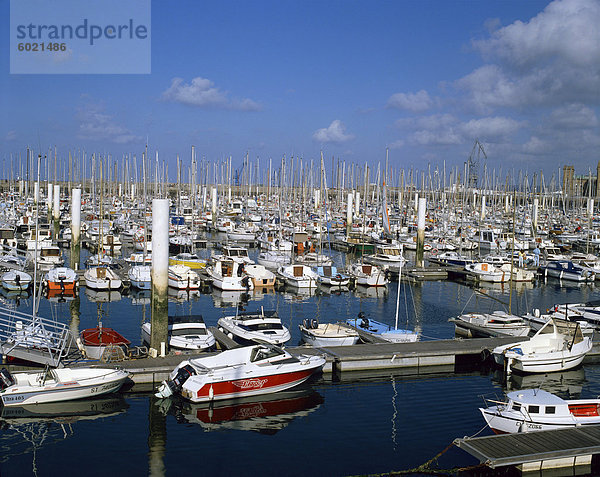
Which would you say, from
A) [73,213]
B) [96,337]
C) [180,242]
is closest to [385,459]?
[96,337]

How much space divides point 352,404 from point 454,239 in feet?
159

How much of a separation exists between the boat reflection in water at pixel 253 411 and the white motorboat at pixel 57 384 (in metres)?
2.32

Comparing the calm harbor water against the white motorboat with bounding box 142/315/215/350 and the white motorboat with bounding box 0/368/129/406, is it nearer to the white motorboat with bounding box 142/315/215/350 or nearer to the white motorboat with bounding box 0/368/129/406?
the white motorboat with bounding box 0/368/129/406

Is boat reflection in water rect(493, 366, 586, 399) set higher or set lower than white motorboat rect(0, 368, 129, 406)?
lower

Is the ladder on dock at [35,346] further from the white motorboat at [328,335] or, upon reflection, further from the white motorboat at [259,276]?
the white motorboat at [259,276]

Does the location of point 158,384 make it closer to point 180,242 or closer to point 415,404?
point 415,404

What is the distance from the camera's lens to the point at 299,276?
44.5 meters

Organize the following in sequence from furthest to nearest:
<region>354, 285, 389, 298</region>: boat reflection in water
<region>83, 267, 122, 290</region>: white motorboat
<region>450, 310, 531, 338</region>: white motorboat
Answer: <region>354, 285, 389, 298</region>: boat reflection in water
<region>83, 267, 122, 290</region>: white motorboat
<region>450, 310, 531, 338</region>: white motorboat

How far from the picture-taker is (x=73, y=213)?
47.8 m

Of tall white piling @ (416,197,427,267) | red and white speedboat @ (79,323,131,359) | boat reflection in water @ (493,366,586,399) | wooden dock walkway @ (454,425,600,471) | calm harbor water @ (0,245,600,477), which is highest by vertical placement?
tall white piling @ (416,197,427,267)

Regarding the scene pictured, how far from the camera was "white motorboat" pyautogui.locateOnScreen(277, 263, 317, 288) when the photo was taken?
145ft

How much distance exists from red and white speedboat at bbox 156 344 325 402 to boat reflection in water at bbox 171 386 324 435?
0.27 m

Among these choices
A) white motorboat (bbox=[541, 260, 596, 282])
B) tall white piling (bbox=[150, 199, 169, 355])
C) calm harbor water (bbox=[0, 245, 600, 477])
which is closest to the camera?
calm harbor water (bbox=[0, 245, 600, 477])

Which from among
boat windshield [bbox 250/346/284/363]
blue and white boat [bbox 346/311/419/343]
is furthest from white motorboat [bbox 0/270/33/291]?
boat windshield [bbox 250/346/284/363]
